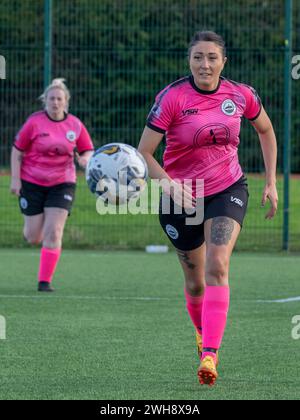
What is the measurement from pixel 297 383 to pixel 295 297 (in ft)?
14.8

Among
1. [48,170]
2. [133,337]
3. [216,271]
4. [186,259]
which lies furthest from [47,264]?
[216,271]

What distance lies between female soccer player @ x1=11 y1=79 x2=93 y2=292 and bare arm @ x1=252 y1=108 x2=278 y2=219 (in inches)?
168

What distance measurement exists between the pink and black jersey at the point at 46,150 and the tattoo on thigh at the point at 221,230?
4877 mm

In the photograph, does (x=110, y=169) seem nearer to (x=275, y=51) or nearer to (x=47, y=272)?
(x=47, y=272)

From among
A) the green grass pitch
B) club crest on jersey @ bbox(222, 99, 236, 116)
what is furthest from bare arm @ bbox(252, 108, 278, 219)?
the green grass pitch

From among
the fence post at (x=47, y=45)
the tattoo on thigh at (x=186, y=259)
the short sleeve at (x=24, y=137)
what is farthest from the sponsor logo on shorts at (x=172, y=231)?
the fence post at (x=47, y=45)

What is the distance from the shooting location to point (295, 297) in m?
10.9

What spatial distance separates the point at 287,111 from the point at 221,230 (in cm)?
926

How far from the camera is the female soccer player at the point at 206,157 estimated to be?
684 cm

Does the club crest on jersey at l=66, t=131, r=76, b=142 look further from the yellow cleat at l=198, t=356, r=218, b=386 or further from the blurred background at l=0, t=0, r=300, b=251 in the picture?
the yellow cleat at l=198, t=356, r=218, b=386

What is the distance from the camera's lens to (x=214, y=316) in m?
6.71

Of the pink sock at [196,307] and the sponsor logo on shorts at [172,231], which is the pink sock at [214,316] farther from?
the pink sock at [196,307]

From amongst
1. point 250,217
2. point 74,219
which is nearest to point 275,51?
point 250,217

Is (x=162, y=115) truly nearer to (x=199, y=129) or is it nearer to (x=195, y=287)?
(x=199, y=129)
